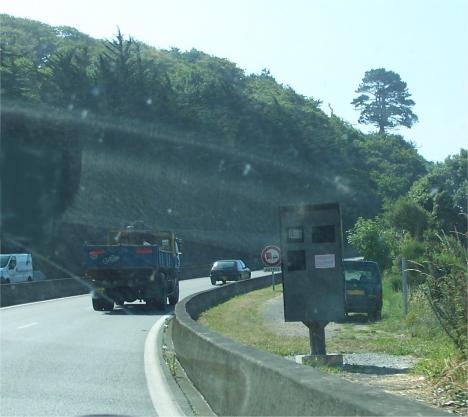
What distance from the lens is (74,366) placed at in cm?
1240

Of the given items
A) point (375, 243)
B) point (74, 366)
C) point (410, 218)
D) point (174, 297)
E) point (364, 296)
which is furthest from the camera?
point (375, 243)

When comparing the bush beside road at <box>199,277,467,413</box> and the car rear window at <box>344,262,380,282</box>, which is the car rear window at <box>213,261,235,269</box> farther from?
the car rear window at <box>344,262,380,282</box>

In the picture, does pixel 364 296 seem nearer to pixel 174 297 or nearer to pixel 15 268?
pixel 174 297

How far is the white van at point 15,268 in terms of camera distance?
41.8m

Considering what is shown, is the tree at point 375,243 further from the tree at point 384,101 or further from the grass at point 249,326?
the tree at point 384,101

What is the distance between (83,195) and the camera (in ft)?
229

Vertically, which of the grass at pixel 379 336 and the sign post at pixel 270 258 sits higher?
the sign post at pixel 270 258

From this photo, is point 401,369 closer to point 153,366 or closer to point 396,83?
point 153,366

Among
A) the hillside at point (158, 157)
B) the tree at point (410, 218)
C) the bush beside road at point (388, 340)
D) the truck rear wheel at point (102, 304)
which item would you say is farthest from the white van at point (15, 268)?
the tree at point (410, 218)

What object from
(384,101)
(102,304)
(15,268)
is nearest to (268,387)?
(102,304)

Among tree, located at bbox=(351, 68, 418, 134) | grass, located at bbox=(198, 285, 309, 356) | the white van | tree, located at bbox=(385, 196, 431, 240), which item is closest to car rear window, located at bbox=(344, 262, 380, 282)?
grass, located at bbox=(198, 285, 309, 356)

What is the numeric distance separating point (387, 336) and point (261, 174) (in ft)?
238

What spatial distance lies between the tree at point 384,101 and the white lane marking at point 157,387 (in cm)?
15387

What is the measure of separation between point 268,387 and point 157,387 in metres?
4.45
